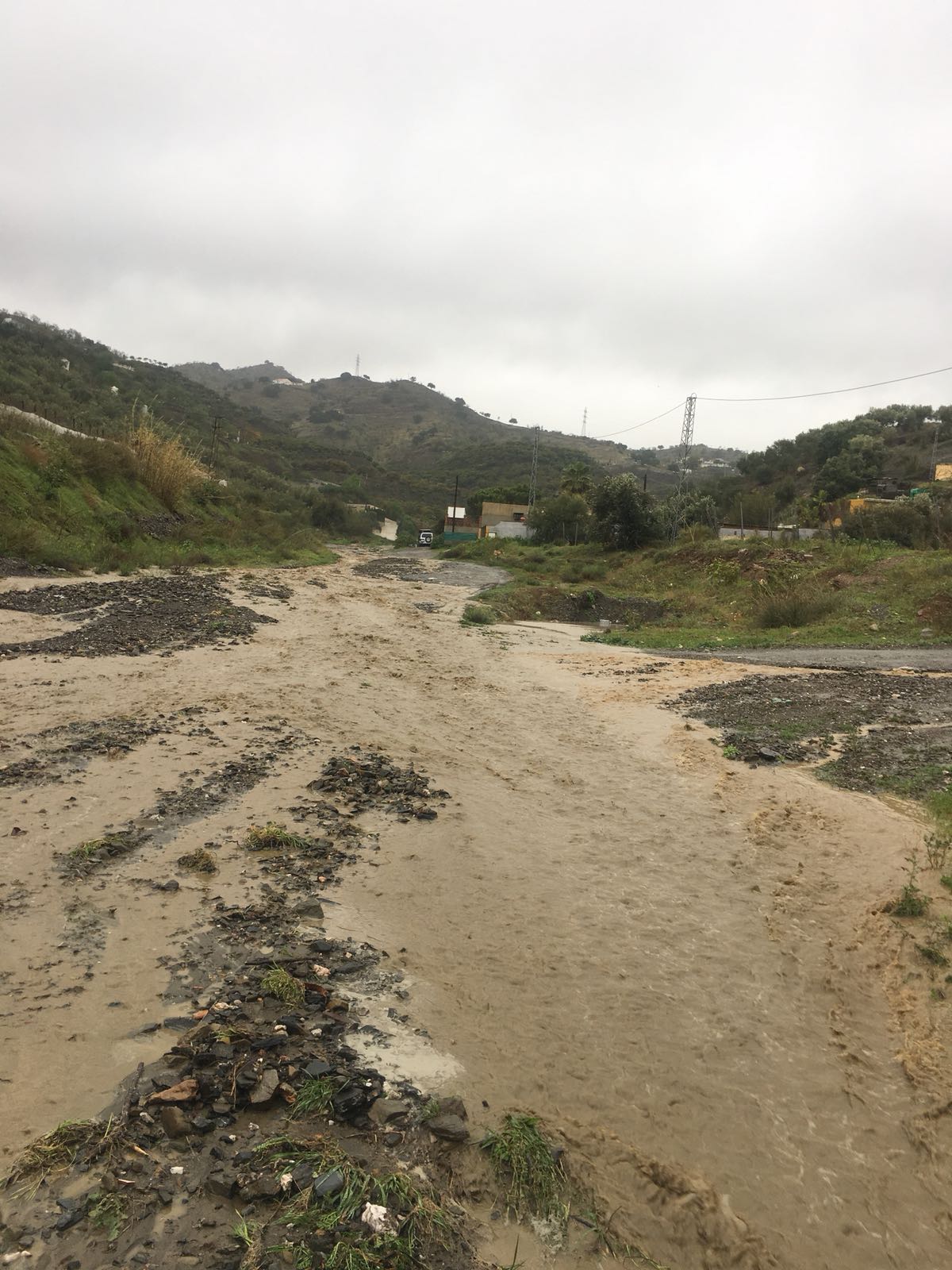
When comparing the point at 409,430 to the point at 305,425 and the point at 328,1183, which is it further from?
the point at 328,1183

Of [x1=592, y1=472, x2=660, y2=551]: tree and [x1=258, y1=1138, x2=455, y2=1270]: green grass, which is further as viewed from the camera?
[x1=592, y1=472, x2=660, y2=551]: tree

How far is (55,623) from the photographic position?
12.5 meters

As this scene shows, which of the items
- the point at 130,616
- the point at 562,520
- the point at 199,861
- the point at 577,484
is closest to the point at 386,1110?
the point at 199,861

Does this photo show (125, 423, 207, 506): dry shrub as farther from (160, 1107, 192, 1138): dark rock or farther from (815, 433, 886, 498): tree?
(815, 433, 886, 498): tree

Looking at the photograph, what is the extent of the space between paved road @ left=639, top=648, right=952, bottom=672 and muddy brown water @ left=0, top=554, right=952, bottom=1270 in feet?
22.7

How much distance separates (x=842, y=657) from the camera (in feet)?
51.0

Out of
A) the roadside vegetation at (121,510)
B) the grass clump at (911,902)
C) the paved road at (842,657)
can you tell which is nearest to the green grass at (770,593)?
the paved road at (842,657)

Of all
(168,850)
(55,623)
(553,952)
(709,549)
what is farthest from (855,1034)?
(709,549)

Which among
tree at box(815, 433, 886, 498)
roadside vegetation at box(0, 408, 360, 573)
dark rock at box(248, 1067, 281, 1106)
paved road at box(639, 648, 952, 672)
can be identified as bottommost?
dark rock at box(248, 1067, 281, 1106)

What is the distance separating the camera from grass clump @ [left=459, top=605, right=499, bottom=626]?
20656 mm

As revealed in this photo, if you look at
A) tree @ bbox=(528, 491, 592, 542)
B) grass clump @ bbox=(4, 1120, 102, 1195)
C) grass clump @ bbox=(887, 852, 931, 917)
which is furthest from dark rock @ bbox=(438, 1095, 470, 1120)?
tree @ bbox=(528, 491, 592, 542)

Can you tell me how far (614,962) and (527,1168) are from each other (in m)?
1.81

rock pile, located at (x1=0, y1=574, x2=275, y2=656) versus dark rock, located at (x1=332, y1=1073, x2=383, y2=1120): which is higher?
rock pile, located at (x1=0, y1=574, x2=275, y2=656)

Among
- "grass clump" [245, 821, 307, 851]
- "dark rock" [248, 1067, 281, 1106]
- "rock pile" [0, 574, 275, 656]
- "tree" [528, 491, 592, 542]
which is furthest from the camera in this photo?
"tree" [528, 491, 592, 542]
